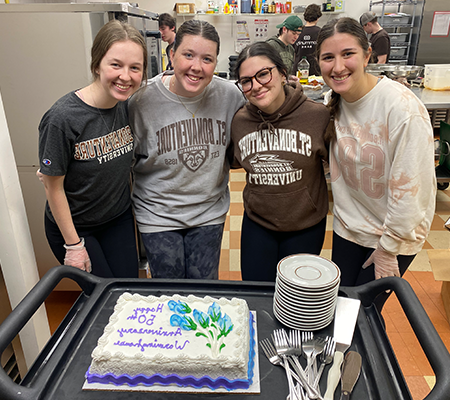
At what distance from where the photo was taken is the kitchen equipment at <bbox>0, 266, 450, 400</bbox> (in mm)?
840

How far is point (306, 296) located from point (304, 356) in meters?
0.15

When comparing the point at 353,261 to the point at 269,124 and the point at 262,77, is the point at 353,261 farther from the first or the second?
the point at 262,77

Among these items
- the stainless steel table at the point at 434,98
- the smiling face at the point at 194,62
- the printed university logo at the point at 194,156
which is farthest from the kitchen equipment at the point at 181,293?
the stainless steel table at the point at 434,98

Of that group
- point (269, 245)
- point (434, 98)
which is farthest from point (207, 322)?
point (434, 98)

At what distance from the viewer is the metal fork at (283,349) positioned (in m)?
0.84

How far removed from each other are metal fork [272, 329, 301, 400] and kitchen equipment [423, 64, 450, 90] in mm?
3563

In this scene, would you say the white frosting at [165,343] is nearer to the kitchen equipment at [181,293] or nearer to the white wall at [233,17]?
the kitchen equipment at [181,293]

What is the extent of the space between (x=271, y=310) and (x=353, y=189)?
65 cm

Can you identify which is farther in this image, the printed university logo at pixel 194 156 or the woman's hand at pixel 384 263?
the printed university logo at pixel 194 156

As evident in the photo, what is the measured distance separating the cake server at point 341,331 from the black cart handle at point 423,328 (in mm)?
65

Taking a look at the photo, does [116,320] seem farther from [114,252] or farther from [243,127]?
[243,127]

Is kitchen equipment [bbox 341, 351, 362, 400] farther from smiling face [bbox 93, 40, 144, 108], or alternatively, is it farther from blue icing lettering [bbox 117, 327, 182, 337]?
smiling face [bbox 93, 40, 144, 108]

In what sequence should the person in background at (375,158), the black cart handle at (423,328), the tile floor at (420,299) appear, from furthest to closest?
the tile floor at (420,299)
the person in background at (375,158)
the black cart handle at (423,328)

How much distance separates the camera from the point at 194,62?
1.47m
